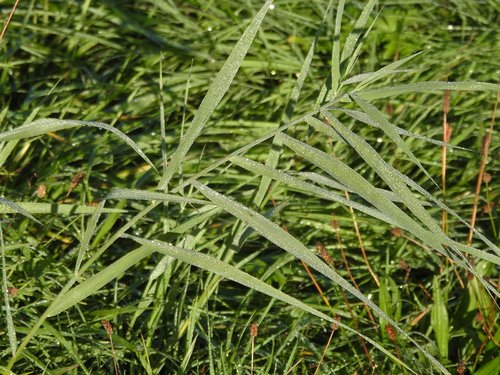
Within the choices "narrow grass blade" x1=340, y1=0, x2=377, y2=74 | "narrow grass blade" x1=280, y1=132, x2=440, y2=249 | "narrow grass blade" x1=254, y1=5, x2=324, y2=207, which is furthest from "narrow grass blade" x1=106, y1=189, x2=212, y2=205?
"narrow grass blade" x1=340, y1=0, x2=377, y2=74

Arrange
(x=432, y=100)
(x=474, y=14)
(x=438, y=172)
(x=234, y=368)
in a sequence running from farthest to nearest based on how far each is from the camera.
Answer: (x=474, y=14), (x=432, y=100), (x=438, y=172), (x=234, y=368)

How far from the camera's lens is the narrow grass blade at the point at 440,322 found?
1.89 m

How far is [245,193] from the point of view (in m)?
2.04

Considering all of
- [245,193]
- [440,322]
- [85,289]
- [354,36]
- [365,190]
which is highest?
[354,36]

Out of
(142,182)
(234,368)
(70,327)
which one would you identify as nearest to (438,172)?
(142,182)

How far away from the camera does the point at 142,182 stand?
213 cm

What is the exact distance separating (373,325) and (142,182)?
0.64 m

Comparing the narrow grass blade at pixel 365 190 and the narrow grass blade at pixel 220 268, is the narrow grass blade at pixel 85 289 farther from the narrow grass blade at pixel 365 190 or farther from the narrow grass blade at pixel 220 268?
the narrow grass blade at pixel 365 190

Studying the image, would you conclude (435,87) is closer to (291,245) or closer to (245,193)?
(291,245)

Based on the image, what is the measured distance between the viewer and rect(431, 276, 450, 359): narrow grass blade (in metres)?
1.89

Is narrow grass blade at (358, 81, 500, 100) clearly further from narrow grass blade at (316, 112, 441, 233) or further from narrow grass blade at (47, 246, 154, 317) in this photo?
narrow grass blade at (47, 246, 154, 317)

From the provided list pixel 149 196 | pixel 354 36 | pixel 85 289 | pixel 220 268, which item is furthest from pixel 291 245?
pixel 354 36

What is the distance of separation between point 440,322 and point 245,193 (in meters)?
0.52

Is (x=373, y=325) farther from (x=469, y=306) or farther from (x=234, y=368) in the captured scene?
(x=234, y=368)
